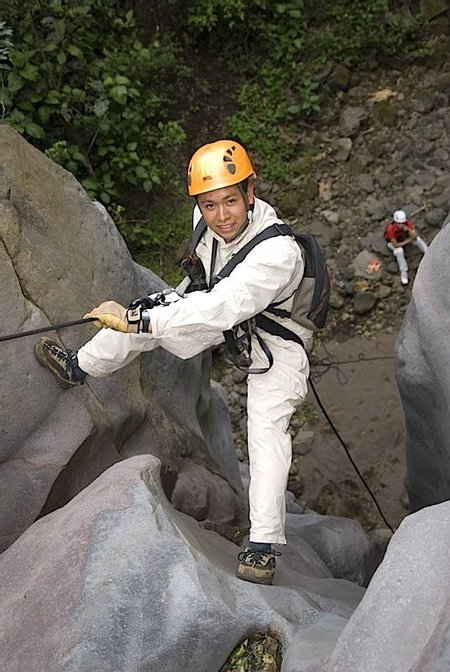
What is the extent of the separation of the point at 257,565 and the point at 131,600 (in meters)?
0.91

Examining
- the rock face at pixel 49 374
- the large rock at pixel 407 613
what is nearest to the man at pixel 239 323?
the rock face at pixel 49 374

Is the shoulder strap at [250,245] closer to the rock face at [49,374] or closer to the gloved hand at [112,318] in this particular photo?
the gloved hand at [112,318]

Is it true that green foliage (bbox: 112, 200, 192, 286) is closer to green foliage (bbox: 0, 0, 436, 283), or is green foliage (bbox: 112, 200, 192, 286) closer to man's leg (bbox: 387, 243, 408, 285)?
green foliage (bbox: 0, 0, 436, 283)

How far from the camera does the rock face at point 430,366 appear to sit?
3.77 meters

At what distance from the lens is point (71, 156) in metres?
8.02

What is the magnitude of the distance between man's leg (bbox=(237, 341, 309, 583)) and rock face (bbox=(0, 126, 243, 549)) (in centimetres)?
72

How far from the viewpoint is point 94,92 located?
8.10 m

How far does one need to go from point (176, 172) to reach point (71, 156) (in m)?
1.63

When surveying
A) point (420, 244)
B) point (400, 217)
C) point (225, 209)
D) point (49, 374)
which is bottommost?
point (420, 244)

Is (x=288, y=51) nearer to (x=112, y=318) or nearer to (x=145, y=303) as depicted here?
(x=145, y=303)

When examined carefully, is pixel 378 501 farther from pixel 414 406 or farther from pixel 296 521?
pixel 414 406

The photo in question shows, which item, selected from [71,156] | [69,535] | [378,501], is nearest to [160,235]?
[71,156]

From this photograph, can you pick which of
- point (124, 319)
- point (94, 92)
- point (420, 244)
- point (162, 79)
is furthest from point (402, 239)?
point (124, 319)

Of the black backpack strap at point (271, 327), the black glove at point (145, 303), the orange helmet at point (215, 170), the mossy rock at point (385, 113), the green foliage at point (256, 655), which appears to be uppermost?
the orange helmet at point (215, 170)
